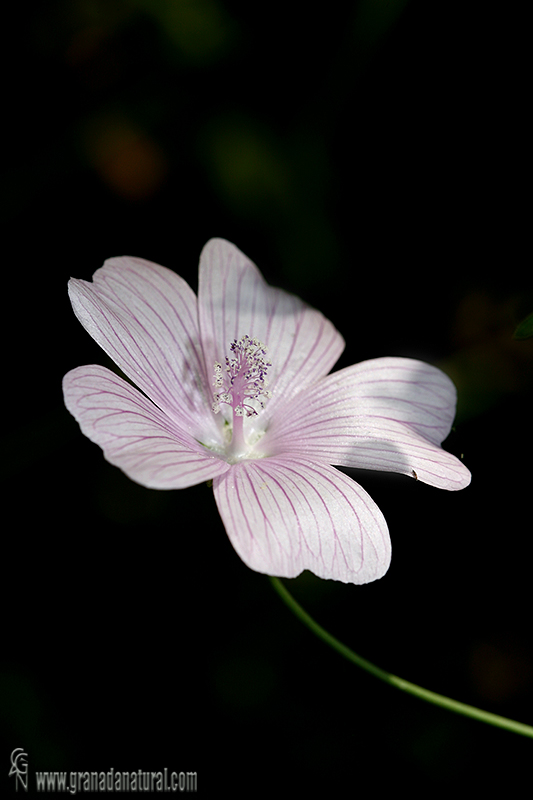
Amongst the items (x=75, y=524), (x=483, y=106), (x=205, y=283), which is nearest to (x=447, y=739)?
(x=75, y=524)

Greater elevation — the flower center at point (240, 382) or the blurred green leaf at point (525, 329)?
the flower center at point (240, 382)

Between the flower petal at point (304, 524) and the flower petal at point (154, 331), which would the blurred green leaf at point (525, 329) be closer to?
the flower petal at point (304, 524)

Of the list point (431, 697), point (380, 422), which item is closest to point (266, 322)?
point (380, 422)

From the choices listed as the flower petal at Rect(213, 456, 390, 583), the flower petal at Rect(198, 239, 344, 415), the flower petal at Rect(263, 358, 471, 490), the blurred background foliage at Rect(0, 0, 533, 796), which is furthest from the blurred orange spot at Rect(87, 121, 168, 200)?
the flower petal at Rect(213, 456, 390, 583)

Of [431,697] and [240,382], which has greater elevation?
[240,382]

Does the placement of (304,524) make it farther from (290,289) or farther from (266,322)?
(290,289)

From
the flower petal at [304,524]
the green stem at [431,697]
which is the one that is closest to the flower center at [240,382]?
the flower petal at [304,524]

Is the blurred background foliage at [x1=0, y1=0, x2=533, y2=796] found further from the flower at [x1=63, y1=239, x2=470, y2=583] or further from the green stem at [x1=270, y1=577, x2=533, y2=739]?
the green stem at [x1=270, y1=577, x2=533, y2=739]

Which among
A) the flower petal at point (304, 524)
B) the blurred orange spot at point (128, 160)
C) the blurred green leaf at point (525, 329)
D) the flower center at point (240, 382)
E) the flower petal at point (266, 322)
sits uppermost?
the blurred orange spot at point (128, 160)
